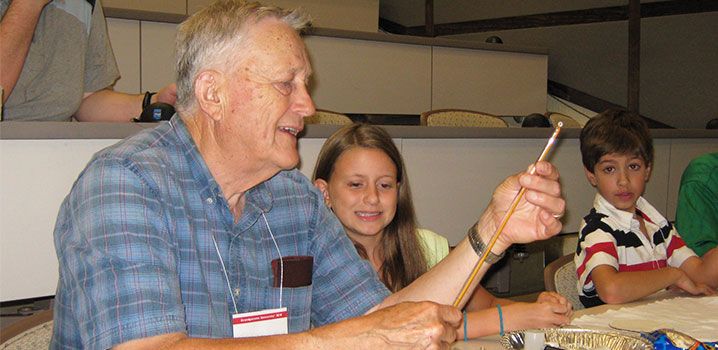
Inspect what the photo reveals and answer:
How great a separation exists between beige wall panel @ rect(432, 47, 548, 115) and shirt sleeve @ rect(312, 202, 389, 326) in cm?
430

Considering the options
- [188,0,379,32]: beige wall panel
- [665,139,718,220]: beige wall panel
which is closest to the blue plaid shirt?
[665,139,718,220]: beige wall panel

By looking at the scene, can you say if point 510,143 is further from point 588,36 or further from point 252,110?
point 588,36

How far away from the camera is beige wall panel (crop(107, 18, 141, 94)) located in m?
4.34

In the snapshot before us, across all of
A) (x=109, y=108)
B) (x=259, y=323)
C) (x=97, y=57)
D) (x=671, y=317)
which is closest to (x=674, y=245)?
(x=671, y=317)

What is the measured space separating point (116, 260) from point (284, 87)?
0.45 m

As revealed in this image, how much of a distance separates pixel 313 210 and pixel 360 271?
6.5 inches

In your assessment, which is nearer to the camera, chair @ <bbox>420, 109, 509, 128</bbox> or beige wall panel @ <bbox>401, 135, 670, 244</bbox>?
beige wall panel @ <bbox>401, 135, 670, 244</bbox>

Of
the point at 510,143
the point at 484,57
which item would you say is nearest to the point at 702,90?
the point at 484,57

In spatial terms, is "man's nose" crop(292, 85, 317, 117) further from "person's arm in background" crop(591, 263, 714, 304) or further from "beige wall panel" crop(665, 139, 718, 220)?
"beige wall panel" crop(665, 139, 718, 220)

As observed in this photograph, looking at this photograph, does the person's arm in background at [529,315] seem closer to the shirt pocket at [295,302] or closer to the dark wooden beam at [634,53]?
the shirt pocket at [295,302]

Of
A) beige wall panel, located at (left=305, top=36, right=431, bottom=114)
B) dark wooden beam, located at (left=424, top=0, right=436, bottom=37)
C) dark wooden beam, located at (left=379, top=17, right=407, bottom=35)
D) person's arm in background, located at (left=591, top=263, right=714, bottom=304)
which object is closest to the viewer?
person's arm in background, located at (left=591, top=263, right=714, bottom=304)

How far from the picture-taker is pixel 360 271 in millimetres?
1603

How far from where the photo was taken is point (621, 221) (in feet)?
7.72

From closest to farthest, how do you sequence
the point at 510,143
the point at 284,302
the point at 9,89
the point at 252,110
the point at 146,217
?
1. the point at 146,217
2. the point at 252,110
3. the point at 284,302
4. the point at 9,89
5. the point at 510,143
